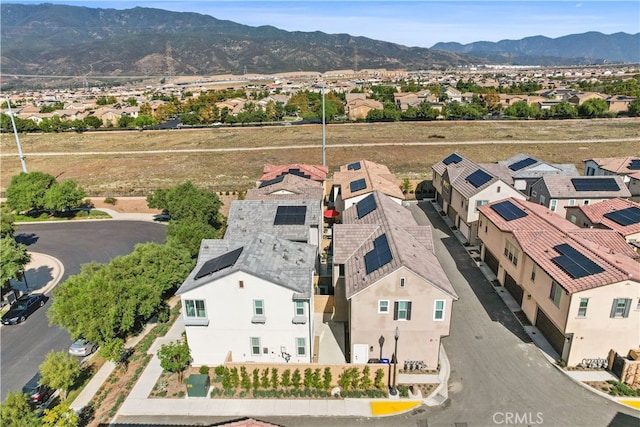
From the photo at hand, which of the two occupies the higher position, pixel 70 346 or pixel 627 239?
pixel 627 239

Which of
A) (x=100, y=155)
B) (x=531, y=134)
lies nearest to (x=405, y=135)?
(x=531, y=134)

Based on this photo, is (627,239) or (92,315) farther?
(627,239)

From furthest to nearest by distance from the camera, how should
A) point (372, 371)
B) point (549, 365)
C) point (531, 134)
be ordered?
point (531, 134), point (549, 365), point (372, 371)

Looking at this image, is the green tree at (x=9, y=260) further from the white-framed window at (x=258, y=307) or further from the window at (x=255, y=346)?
the white-framed window at (x=258, y=307)

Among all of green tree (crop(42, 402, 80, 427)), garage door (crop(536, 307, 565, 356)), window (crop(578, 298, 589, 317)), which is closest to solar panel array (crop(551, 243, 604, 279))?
window (crop(578, 298, 589, 317))

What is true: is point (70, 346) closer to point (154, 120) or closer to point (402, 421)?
point (402, 421)

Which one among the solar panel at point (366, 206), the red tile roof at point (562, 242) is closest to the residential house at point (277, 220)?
the solar panel at point (366, 206)
